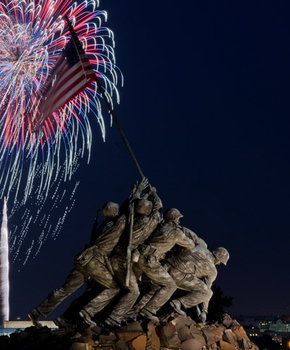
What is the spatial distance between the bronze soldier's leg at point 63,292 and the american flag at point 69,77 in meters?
5.07

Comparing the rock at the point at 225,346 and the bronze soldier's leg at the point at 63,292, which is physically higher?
the bronze soldier's leg at the point at 63,292

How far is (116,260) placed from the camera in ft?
50.5

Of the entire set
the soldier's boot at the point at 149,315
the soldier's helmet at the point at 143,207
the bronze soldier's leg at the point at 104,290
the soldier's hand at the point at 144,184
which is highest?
the soldier's hand at the point at 144,184

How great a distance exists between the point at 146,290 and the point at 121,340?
2571 millimetres

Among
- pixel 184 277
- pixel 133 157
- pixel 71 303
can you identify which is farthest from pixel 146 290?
pixel 133 157

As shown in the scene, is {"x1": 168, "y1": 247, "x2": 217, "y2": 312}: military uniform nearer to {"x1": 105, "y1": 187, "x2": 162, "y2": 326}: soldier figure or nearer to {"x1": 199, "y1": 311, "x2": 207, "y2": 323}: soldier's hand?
{"x1": 199, "y1": 311, "x2": 207, "y2": 323}: soldier's hand

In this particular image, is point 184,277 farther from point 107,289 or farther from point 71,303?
point 71,303

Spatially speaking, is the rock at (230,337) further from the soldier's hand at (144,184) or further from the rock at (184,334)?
the soldier's hand at (144,184)

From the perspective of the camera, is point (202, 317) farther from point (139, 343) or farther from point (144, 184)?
point (144, 184)

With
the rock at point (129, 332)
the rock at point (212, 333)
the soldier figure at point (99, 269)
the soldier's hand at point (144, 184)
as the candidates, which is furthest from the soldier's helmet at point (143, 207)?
the rock at point (212, 333)

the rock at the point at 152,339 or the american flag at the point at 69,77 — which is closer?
the rock at the point at 152,339

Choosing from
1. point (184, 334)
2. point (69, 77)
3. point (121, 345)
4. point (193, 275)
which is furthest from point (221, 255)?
point (69, 77)

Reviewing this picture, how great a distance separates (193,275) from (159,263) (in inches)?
43.6

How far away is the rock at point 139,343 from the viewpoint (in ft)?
44.0
